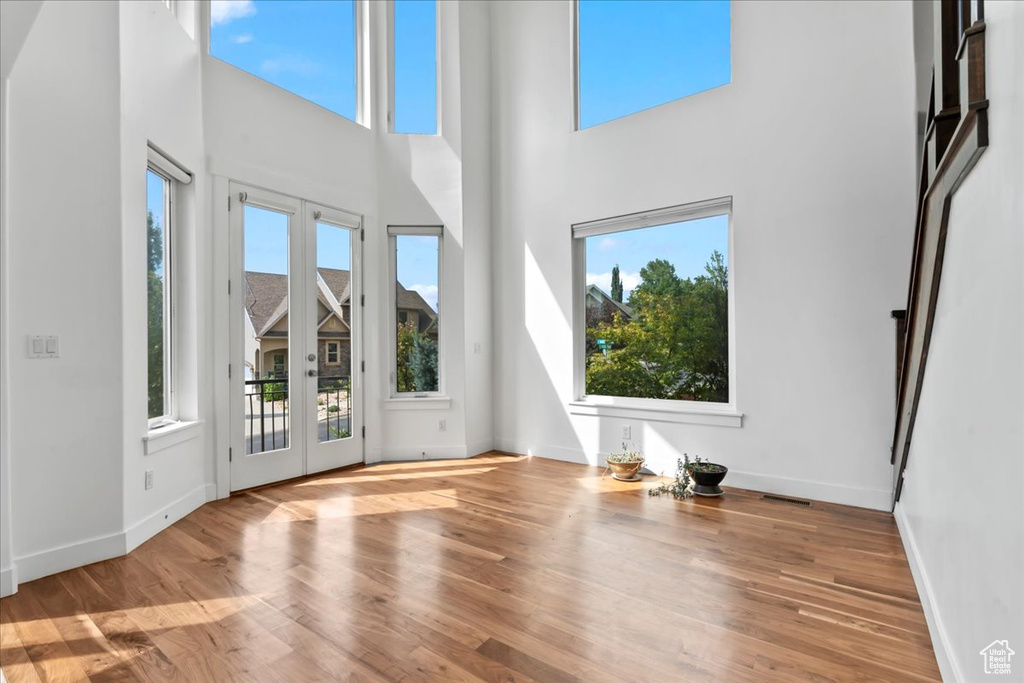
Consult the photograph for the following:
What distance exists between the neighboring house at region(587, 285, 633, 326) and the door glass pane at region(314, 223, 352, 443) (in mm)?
2191

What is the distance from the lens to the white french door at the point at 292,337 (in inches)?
157

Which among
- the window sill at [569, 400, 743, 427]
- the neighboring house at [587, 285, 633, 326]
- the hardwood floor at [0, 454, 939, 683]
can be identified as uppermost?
the neighboring house at [587, 285, 633, 326]

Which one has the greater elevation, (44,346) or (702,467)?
(44,346)

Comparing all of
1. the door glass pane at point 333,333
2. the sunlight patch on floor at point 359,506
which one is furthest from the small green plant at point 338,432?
the sunlight patch on floor at point 359,506

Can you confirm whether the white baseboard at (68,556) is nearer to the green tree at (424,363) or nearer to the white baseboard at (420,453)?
the white baseboard at (420,453)

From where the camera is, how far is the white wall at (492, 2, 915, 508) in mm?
3373

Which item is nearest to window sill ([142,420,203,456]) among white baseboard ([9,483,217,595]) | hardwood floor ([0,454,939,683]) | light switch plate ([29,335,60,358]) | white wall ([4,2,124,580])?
white wall ([4,2,124,580])

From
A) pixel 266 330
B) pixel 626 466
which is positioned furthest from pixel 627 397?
pixel 266 330

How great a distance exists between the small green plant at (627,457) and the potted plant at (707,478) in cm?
46

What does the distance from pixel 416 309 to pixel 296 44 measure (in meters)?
2.49

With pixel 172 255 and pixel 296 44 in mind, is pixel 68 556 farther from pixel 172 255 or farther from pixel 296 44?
pixel 296 44

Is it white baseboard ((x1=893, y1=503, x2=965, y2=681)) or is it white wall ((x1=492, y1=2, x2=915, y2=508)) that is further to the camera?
white wall ((x1=492, y1=2, x2=915, y2=508))

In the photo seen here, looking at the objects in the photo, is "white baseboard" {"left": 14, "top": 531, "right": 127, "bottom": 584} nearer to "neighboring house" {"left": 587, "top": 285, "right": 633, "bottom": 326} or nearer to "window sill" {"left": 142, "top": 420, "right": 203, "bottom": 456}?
"window sill" {"left": 142, "top": 420, "right": 203, "bottom": 456}

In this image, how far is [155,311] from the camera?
11.1ft
